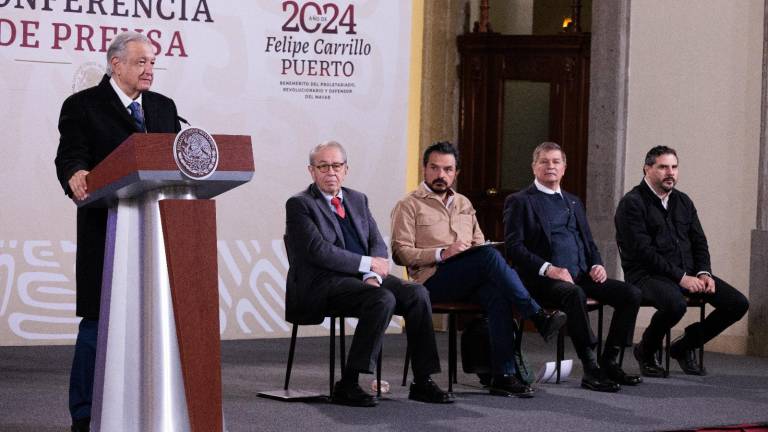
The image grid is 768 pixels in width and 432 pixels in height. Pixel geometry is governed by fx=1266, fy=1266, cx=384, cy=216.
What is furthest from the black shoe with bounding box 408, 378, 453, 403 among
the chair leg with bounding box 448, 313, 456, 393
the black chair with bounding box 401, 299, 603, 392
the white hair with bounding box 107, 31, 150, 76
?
the white hair with bounding box 107, 31, 150, 76

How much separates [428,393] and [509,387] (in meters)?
0.47

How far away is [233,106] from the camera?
7.61 metres

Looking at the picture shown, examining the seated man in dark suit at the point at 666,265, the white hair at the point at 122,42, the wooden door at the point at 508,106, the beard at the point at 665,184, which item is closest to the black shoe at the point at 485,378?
the seated man in dark suit at the point at 666,265

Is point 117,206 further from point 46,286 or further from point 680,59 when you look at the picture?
point 680,59

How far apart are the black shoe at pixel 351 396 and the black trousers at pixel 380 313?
0.28ft

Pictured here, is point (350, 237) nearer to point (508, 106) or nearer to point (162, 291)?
point (162, 291)

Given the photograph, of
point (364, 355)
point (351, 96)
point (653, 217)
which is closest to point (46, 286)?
point (351, 96)

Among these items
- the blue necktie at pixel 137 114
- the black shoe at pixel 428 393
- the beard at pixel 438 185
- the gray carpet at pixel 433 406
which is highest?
the blue necktie at pixel 137 114

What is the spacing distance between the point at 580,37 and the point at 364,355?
4455 mm

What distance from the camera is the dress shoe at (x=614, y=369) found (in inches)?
233

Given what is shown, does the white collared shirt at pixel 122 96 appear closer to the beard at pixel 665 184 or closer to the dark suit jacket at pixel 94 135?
the dark suit jacket at pixel 94 135

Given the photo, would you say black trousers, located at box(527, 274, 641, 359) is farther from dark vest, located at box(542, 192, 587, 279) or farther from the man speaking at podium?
the man speaking at podium

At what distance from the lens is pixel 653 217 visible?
254 inches

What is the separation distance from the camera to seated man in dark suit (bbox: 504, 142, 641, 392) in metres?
5.82
